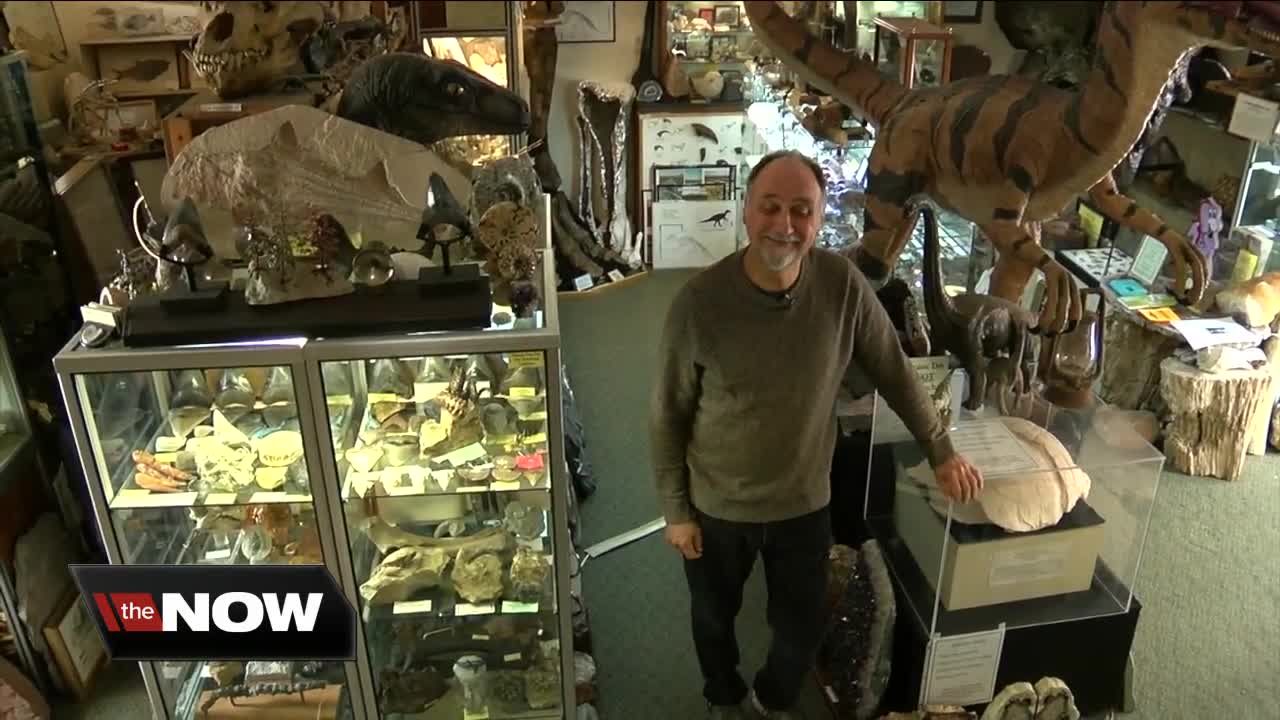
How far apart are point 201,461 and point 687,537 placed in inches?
45.9

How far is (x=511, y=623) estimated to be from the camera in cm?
273

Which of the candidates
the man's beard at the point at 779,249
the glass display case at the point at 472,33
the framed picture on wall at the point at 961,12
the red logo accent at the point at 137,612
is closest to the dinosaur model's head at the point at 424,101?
the man's beard at the point at 779,249

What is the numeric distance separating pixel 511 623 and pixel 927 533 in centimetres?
113

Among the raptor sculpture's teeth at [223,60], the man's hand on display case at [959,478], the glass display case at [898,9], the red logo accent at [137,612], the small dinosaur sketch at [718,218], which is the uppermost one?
the raptor sculpture's teeth at [223,60]

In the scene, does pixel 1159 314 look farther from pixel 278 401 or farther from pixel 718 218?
pixel 278 401

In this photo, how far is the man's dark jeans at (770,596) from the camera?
2.33 m

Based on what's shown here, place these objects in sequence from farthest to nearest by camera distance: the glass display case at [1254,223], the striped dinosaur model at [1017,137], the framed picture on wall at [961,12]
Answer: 1. the framed picture on wall at [961,12]
2. the glass display case at [1254,223]
3. the striped dinosaur model at [1017,137]

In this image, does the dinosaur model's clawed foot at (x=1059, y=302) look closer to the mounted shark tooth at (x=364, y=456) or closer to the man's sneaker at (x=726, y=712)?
the man's sneaker at (x=726, y=712)

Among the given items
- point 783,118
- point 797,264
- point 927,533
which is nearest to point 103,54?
point 783,118

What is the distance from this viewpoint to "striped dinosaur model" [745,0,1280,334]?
171 cm

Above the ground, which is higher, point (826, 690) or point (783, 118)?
point (783, 118)

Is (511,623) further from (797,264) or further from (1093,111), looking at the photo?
(1093,111)

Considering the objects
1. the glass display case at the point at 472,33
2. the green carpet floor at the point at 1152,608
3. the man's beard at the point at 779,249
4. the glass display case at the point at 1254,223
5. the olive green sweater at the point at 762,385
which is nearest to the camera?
the man's beard at the point at 779,249

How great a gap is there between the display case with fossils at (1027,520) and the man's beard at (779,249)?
0.78 m
